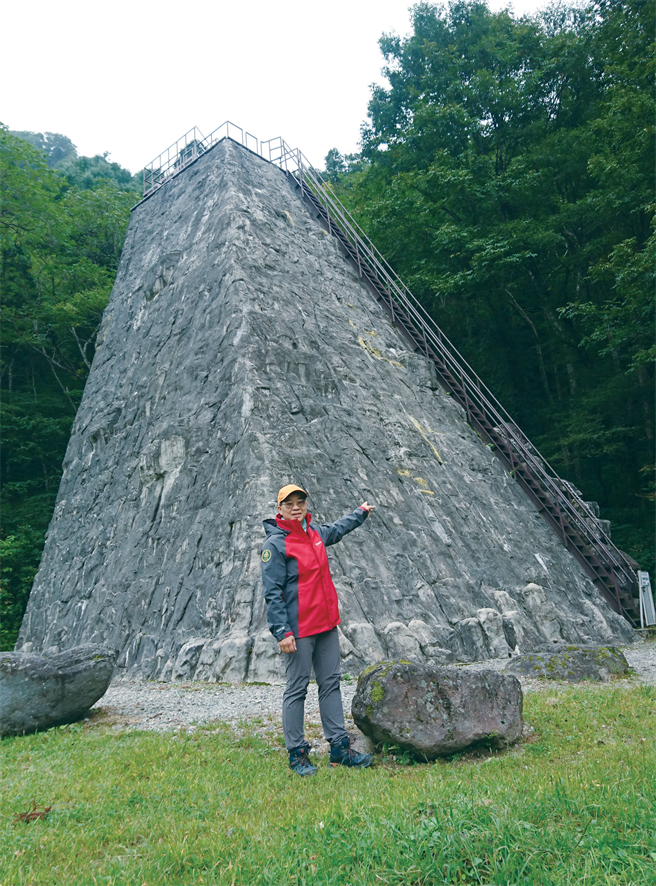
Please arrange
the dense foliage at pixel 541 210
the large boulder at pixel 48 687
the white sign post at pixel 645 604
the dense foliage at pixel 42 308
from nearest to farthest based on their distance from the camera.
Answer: the large boulder at pixel 48 687 → the white sign post at pixel 645 604 → the dense foliage at pixel 541 210 → the dense foliage at pixel 42 308

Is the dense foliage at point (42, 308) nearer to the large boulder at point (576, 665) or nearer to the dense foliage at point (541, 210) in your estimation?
the dense foliage at point (541, 210)

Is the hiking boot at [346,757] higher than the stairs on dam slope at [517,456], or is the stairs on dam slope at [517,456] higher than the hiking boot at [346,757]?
the stairs on dam slope at [517,456]

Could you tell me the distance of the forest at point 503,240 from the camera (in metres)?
16.1

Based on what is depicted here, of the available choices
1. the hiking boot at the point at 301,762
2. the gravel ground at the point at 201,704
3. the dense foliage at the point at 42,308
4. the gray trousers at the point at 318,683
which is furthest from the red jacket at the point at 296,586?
the dense foliage at the point at 42,308

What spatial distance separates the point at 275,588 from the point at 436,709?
129 centimetres

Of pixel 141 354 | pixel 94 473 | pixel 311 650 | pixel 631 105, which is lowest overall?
pixel 311 650

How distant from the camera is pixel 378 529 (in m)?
8.84

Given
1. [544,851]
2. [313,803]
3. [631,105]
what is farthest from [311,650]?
[631,105]

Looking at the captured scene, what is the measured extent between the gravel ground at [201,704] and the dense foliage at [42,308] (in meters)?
10.0

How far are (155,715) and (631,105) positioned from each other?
17.4 meters

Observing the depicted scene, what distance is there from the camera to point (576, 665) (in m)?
6.35

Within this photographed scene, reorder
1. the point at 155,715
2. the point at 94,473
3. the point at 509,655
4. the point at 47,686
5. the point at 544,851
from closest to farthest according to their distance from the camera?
1. the point at 544,851
2. the point at 47,686
3. the point at 155,715
4. the point at 509,655
5. the point at 94,473

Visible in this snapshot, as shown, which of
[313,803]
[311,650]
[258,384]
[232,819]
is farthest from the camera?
[258,384]

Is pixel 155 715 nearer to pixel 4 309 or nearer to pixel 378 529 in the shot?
pixel 378 529
